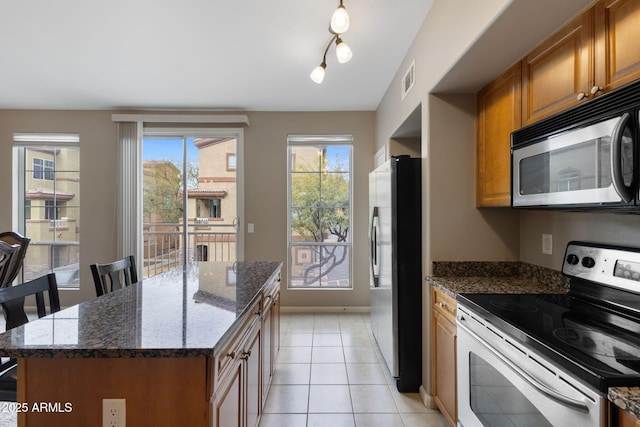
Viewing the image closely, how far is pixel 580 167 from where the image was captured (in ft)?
4.13

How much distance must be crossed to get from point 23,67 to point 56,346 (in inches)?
134

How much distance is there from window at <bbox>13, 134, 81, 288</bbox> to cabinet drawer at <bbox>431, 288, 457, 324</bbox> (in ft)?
14.9

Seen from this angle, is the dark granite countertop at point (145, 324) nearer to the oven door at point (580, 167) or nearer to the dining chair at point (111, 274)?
the dining chair at point (111, 274)

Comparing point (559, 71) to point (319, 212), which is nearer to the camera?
point (559, 71)

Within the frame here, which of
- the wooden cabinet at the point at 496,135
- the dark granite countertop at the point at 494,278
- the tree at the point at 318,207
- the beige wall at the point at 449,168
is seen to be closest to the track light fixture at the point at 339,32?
the beige wall at the point at 449,168

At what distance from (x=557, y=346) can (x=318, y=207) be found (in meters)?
3.45

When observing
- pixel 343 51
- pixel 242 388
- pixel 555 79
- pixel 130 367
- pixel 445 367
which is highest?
pixel 343 51

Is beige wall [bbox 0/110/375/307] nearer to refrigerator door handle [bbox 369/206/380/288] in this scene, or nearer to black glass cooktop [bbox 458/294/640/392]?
refrigerator door handle [bbox 369/206/380/288]

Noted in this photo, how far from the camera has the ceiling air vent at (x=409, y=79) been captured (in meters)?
2.54

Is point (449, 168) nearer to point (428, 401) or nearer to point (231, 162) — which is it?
point (428, 401)

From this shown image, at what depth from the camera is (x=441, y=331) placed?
6.51ft

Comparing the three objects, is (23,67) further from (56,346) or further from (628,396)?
(628,396)

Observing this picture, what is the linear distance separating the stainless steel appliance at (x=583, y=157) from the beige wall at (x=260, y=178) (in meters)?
2.67

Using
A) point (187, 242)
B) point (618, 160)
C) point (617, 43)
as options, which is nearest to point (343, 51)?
point (617, 43)
